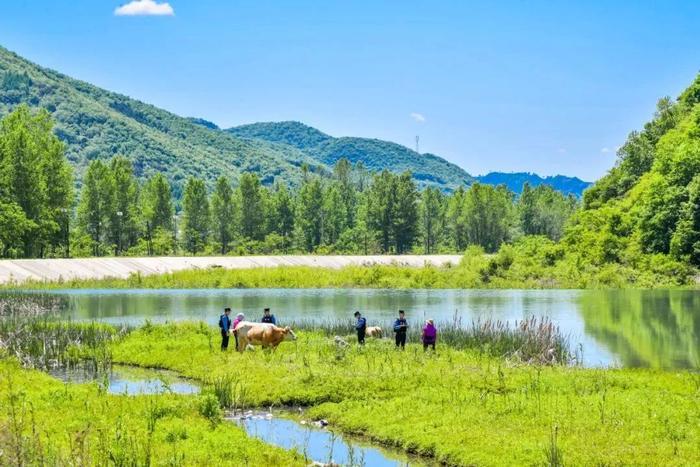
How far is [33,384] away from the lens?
24.8m

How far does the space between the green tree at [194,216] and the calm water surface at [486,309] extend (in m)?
68.5

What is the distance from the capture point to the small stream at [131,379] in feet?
89.5

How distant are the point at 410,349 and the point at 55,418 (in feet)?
56.1

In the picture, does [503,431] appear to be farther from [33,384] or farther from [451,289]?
[451,289]

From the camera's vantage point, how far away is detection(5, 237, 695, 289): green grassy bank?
93562mm

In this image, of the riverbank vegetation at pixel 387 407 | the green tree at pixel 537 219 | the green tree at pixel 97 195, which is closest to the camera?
the riverbank vegetation at pixel 387 407

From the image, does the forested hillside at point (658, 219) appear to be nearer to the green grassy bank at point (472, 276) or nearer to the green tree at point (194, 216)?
the green grassy bank at point (472, 276)

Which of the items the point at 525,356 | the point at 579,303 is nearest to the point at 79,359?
the point at 525,356

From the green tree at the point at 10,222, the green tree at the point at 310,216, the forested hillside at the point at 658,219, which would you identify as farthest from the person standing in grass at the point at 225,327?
the green tree at the point at 310,216

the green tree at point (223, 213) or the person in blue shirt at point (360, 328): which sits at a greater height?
the green tree at point (223, 213)

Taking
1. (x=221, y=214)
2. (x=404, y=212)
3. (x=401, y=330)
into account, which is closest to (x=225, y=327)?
(x=401, y=330)

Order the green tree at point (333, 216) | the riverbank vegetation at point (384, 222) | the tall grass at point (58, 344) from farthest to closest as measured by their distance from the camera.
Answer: the green tree at point (333, 216) → the riverbank vegetation at point (384, 222) → the tall grass at point (58, 344)

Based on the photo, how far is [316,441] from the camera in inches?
826

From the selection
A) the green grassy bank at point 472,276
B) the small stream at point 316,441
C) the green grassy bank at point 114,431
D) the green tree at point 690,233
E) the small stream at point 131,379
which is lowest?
the small stream at point 316,441
